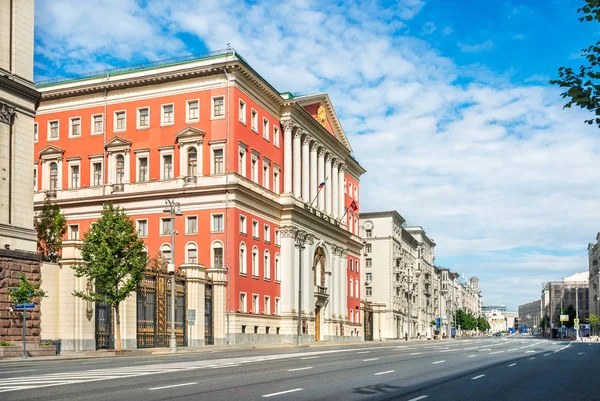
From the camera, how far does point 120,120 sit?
6919 cm

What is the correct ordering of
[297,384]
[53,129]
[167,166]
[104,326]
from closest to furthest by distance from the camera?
[297,384]
[104,326]
[167,166]
[53,129]

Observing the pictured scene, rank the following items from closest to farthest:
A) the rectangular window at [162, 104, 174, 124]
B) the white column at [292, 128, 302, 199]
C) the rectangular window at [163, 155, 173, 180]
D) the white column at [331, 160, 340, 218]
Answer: the rectangular window at [163, 155, 173, 180]
the rectangular window at [162, 104, 174, 124]
the white column at [292, 128, 302, 199]
the white column at [331, 160, 340, 218]

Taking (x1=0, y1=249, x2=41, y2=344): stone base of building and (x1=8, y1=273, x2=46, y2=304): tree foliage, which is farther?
(x1=0, y1=249, x2=41, y2=344): stone base of building

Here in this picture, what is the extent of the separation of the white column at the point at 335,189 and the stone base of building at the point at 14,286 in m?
50.6

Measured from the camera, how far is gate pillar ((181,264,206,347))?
54438 mm

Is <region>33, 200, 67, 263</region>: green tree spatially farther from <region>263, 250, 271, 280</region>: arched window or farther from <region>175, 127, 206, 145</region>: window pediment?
<region>263, 250, 271, 280</region>: arched window

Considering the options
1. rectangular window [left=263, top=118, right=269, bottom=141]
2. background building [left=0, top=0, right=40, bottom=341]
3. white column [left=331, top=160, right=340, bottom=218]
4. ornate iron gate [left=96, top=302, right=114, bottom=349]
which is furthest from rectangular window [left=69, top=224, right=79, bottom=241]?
white column [left=331, top=160, right=340, bottom=218]

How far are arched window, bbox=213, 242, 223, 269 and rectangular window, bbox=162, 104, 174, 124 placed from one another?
11.7 metres

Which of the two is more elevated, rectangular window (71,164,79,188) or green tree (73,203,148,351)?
rectangular window (71,164,79,188)

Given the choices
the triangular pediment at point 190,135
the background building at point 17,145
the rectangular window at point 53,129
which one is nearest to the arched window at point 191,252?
the triangular pediment at point 190,135

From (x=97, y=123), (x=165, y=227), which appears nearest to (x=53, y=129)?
(x=97, y=123)

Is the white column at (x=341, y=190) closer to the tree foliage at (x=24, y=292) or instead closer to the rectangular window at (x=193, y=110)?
the rectangular window at (x=193, y=110)

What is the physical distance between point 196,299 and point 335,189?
1475 inches

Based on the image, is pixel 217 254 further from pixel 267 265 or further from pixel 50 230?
pixel 50 230
